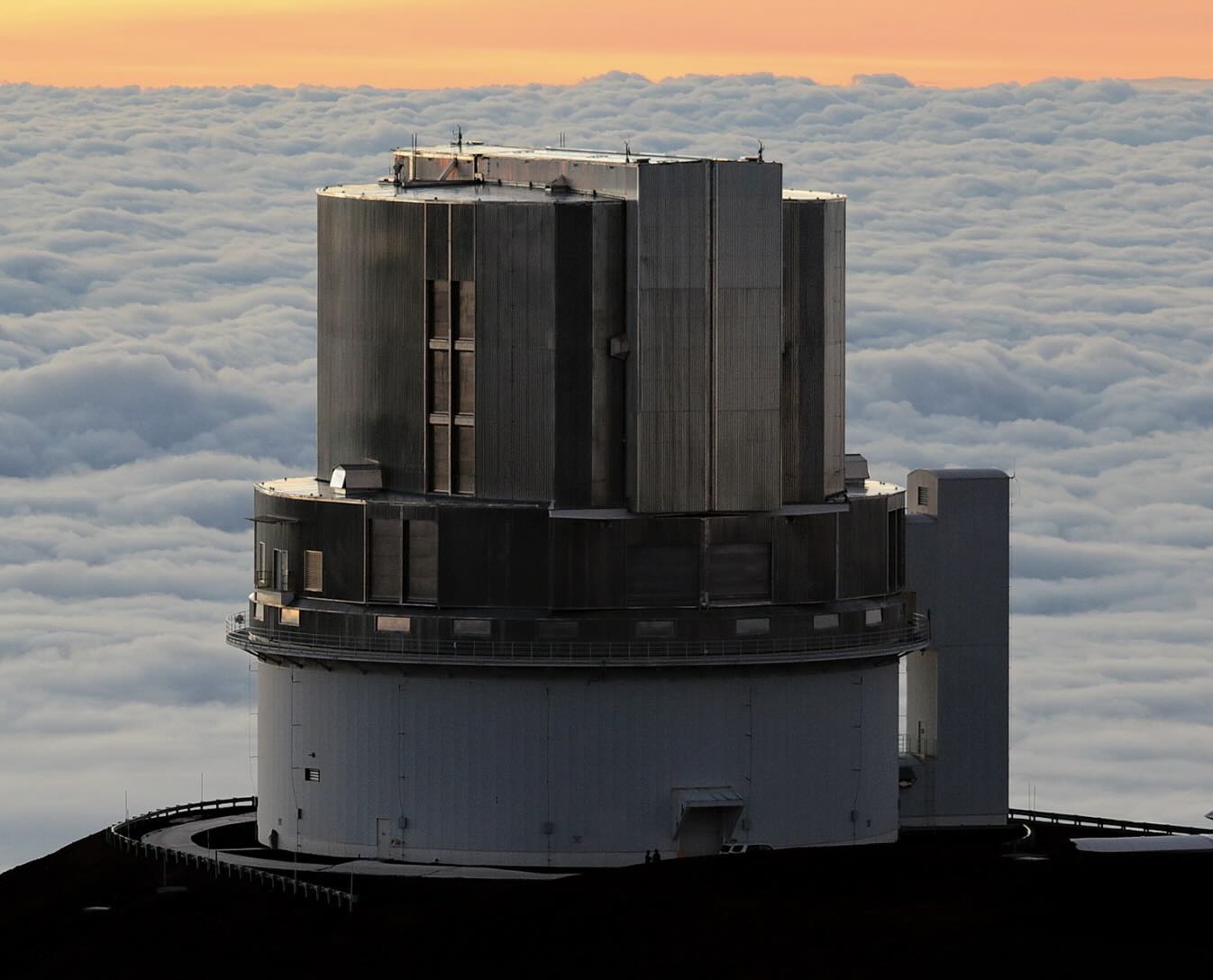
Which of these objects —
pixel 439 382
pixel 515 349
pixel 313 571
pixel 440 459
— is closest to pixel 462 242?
pixel 515 349

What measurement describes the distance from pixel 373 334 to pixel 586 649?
1178cm

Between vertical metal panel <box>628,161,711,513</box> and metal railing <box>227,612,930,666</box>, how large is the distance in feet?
13.1

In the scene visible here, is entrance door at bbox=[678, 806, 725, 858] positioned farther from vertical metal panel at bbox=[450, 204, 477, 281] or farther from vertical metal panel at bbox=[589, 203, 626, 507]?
vertical metal panel at bbox=[450, 204, 477, 281]

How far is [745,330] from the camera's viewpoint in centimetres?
9762

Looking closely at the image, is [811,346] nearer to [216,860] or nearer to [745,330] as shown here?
[745,330]

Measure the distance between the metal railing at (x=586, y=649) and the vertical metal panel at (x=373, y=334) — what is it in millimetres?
4926

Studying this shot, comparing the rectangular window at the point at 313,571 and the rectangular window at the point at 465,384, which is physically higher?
the rectangular window at the point at 465,384

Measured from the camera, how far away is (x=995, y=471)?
353 feet

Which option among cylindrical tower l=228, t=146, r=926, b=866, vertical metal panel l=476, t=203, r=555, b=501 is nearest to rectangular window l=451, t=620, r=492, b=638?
cylindrical tower l=228, t=146, r=926, b=866

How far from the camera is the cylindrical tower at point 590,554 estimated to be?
97.1m

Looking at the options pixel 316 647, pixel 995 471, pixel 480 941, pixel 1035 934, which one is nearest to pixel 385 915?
pixel 480 941

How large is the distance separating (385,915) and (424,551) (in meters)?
11.9

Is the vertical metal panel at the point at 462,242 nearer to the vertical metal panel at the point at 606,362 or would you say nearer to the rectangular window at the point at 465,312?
the rectangular window at the point at 465,312

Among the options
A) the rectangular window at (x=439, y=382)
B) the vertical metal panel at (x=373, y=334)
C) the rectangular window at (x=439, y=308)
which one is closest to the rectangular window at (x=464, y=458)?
the rectangular window at (x=439, y=382)
